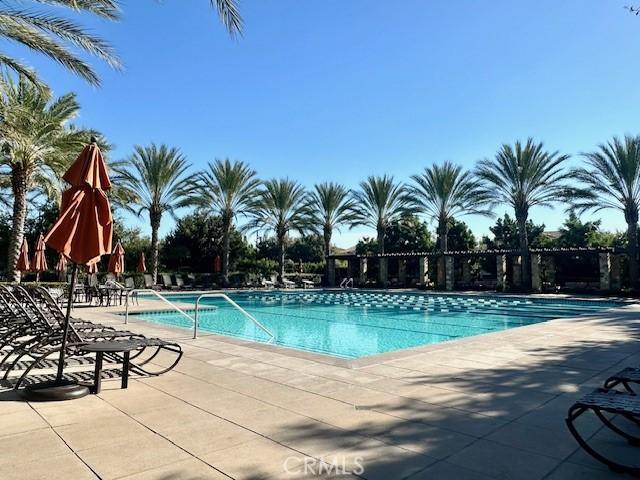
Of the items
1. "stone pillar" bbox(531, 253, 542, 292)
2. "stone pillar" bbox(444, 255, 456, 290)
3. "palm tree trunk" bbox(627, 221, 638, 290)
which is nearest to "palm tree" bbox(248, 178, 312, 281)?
"stone pillar" bbox(444, 255, 456, 290)

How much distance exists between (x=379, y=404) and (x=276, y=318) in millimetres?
12054

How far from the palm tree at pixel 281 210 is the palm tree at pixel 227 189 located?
117 centimetres

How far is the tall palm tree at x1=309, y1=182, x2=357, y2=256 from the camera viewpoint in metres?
35.2

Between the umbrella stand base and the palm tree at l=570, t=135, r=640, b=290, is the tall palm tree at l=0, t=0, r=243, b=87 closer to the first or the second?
the umbrella stand base

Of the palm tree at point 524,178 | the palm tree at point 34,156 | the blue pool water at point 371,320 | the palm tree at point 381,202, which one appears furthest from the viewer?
the palm tree at point 381,202

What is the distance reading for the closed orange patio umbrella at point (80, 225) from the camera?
4584mm

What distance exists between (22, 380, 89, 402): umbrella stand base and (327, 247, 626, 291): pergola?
2632 centimetres

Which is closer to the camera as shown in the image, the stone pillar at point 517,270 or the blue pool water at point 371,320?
the blue pool water at point 371,320

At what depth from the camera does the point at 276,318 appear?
1623 centimetres

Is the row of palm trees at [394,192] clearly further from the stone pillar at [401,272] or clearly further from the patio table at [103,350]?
the patio table at [103,350]

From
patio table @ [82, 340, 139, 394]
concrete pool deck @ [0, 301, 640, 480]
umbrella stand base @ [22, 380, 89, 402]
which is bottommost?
concrete pool deck @ [0, 301, 640, 480]

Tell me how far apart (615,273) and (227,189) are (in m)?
24.3

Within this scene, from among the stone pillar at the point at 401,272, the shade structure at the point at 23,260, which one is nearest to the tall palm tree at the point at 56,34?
the shade structure at the point at 23,260

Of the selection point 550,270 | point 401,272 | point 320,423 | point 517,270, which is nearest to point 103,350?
point 320,423
